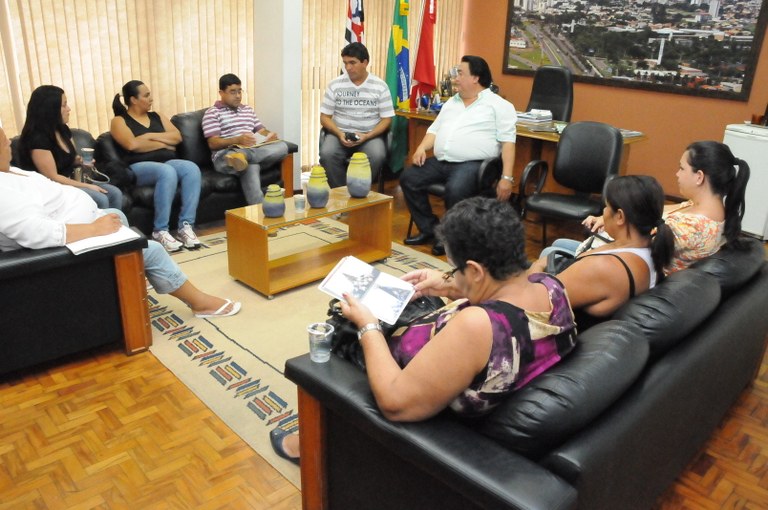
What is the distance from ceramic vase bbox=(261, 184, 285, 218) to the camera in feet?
10.7

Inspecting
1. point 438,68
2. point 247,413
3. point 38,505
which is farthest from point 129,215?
point 438,68

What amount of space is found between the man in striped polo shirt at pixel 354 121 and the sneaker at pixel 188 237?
3.92 ft

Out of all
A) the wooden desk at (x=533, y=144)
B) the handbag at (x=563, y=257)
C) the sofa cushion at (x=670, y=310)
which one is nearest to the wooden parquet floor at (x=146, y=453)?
the sofa cushion at (x=670, y=310)

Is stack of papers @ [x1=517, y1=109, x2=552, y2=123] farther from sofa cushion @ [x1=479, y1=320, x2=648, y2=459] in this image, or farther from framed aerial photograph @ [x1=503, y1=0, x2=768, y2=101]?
sofa cushion @ [x1=479, y1=320, x2=648, y2=459]

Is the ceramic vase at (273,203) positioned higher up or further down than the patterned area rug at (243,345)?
higher up

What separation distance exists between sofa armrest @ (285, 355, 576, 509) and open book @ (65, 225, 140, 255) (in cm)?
129

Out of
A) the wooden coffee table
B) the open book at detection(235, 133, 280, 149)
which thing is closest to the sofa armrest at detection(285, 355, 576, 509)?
the wooden coffee table

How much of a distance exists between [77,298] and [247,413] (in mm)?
871

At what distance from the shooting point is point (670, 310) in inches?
63.0

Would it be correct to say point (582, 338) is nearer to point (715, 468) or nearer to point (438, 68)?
point (715, 468)

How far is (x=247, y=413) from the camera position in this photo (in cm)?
232

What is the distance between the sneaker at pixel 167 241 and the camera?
152 inches

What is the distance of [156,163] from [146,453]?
237 centimetres

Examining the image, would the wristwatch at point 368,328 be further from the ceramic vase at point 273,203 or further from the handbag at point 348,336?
the ceramic vase at point 273,203
